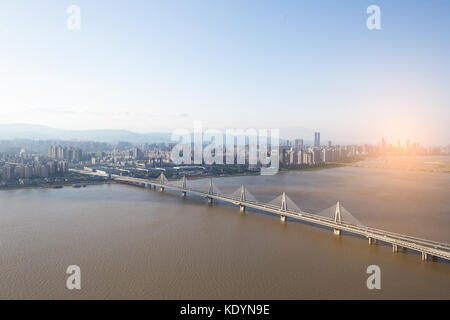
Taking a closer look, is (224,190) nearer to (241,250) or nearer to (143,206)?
(143,206)

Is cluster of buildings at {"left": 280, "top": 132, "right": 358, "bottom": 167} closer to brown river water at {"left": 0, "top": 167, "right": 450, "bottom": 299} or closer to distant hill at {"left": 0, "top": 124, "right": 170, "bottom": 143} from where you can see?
brown river water at {"left": 0, "top": 167, "right": 450, "bottom": 299}

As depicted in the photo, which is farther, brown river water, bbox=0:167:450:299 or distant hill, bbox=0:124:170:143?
distant hill, bbox=0:124:170:143

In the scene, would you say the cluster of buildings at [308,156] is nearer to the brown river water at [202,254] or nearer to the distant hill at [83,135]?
the brown river water at [202,254]

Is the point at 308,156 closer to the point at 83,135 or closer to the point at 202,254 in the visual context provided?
the point at 202,254

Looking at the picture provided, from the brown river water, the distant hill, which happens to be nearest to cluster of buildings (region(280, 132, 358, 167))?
the brown river water

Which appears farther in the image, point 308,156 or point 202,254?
point 308,156

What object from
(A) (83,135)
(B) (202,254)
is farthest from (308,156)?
(A) (83,135)

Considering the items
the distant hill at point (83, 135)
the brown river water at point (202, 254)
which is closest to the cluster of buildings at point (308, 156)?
the brown river water at point (202, 254)
